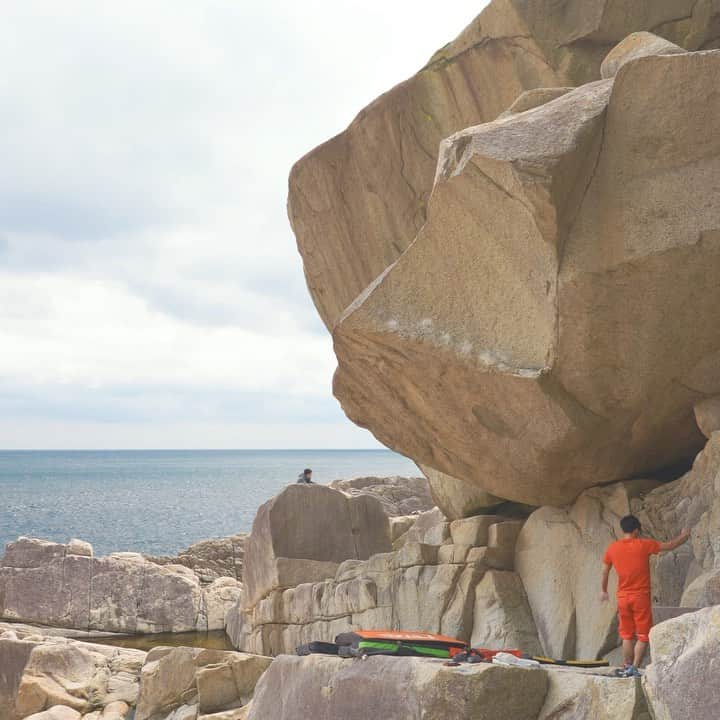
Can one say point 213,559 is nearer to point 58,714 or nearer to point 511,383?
point 58,714

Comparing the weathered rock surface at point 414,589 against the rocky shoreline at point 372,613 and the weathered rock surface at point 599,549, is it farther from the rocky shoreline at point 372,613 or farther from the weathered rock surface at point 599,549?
the weathered rock surface at point 599,549

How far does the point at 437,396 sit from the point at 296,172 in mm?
5076

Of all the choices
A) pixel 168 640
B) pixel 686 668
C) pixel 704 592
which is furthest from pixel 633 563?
pixel 168 640

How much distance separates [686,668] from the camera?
5492 millimetres

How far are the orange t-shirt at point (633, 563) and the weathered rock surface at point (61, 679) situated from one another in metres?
8.19

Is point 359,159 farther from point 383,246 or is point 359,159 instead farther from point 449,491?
point 449,491

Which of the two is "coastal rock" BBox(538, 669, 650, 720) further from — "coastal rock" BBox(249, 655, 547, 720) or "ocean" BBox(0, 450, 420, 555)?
"ocean" BBox(0, 450, 420, 555)

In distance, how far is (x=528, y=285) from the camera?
30.1ft

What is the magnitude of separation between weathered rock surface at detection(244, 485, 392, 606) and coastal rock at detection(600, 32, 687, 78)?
878 centimetres

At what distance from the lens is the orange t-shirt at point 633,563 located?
8.35m

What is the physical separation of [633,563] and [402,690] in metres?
2.55

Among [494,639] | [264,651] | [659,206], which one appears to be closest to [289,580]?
[264,651]

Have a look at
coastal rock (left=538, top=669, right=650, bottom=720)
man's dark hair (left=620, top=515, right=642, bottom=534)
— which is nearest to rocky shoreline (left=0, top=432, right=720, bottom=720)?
coastal rock (left=538, top=669, right=650, bottom=720)

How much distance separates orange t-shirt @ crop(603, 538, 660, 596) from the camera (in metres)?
8.35
